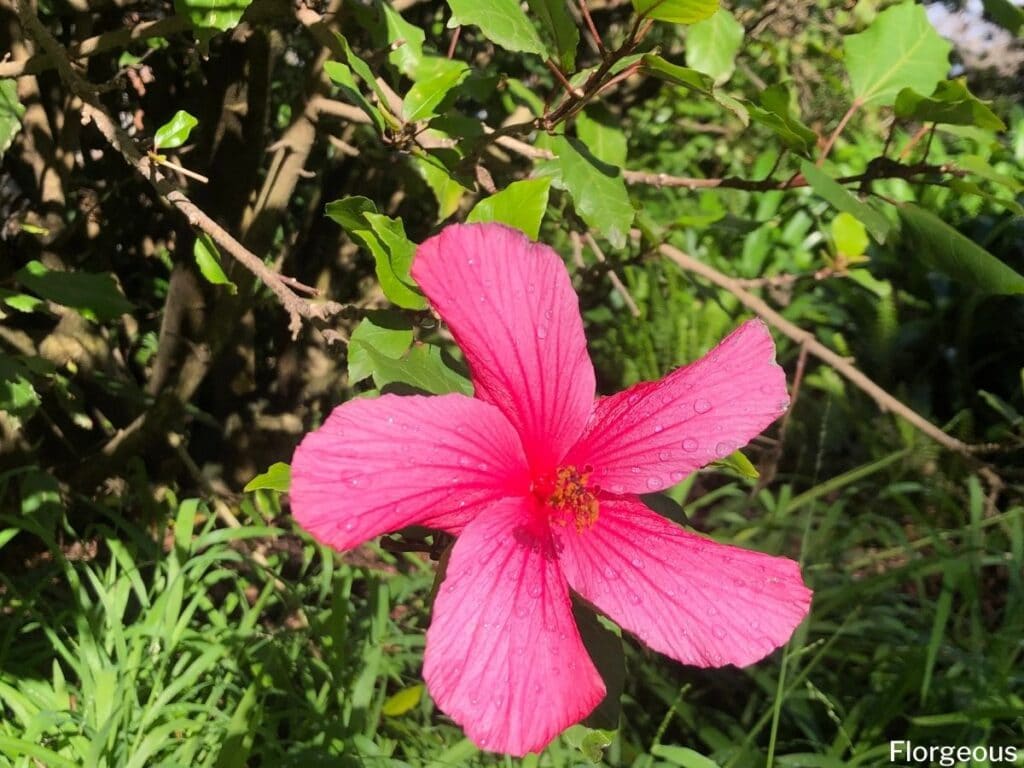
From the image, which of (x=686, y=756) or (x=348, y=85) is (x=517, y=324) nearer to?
(x=348, y=85)

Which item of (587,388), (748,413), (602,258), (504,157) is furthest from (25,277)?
(748,413)

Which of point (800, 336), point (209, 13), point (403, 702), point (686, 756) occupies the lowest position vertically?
point (403, 702)

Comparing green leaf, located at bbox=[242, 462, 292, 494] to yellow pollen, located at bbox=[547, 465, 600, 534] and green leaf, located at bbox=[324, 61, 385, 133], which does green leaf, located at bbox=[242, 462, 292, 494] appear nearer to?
yellow pollen, located at bbox=[547, 465, 600, 534]

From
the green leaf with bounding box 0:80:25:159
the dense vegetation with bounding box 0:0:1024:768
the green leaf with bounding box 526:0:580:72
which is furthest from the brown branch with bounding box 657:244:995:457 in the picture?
the green leaf with bounding box 0:80:25:159

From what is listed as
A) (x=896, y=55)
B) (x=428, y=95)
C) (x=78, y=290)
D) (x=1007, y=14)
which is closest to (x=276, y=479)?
(x=428, y=95)

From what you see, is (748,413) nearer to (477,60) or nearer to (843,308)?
(477,60)

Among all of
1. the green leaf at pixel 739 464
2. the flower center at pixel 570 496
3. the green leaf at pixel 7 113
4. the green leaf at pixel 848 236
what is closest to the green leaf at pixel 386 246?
the flower center at pixel 570 496

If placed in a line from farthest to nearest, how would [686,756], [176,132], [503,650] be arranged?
[686,756], [176,132], [503,650]
